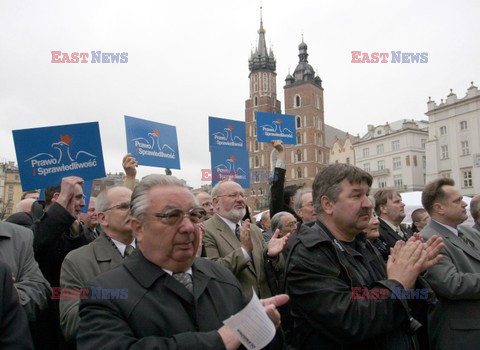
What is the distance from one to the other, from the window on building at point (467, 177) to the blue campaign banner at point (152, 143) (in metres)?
40.8

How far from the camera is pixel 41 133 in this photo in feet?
14.6

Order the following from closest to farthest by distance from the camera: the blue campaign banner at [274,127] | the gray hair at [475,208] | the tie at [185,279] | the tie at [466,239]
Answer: the tie at [185,279] < the tie at [466,239] < the gray hair at [475,208] < the blue campaign banner at [274,127]

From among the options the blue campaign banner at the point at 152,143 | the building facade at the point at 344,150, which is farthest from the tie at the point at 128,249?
the building facade at the point at 344,150

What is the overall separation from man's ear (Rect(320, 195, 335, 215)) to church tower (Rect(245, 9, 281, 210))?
71801 millimetres

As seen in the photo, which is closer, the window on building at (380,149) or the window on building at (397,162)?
the window on building at (397,162)

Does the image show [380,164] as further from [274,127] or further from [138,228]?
[138,228]

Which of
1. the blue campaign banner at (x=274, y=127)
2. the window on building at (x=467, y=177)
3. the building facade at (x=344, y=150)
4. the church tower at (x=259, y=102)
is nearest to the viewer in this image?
the blue campaign banner at (x=274, y=127)

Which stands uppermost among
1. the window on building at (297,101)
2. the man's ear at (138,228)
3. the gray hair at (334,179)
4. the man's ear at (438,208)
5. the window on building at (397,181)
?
the window on building at (297,101)

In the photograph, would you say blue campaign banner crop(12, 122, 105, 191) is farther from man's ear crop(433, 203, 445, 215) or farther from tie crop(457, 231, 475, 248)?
tie crop(457, 231, 475, 248)

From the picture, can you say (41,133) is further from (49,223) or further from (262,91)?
(262,91)

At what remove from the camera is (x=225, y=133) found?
7.07 metres

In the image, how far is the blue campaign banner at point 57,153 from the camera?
4.34 meters

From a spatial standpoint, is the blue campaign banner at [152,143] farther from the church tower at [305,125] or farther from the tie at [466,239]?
the church tower at [305,125]

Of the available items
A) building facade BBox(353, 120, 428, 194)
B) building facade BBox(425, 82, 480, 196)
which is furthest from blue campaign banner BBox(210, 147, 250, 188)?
building facade BBox(353, 120, 428, 194)
